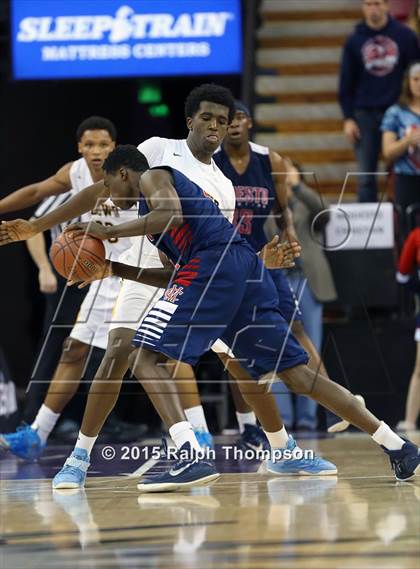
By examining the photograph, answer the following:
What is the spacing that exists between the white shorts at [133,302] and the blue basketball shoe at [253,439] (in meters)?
1.51

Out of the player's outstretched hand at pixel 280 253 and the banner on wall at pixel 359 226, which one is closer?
the player's outstretched hand at pixel 280 253

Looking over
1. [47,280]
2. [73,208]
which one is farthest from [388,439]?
[47,280]

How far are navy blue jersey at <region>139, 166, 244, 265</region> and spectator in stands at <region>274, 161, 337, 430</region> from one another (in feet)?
11.8

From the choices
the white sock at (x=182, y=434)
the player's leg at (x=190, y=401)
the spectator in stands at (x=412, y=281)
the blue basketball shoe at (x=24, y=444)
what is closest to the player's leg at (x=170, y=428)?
the white sock at (x=182, y=434)

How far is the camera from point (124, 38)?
35.8ft

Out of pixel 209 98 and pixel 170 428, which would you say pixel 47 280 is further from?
pixel 170 428

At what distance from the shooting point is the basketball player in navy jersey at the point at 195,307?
530 centimetres

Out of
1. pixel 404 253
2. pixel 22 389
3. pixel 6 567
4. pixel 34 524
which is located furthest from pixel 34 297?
pixel 6 567

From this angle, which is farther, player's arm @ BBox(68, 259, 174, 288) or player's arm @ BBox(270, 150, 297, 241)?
player's arm @ BBox(270, 150, 297, 241)

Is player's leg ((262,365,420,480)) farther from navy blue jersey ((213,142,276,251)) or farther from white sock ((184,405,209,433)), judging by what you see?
navy blue jersey ((213,142,276,251))

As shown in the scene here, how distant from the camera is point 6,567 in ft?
12.5

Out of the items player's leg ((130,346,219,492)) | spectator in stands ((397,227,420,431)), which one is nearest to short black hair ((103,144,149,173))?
player's leg ((130,346,219,492))

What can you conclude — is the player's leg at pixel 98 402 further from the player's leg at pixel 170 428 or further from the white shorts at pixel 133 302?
the player's leg at pixel 170 428

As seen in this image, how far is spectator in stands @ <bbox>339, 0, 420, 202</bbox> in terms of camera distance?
32.8ft
